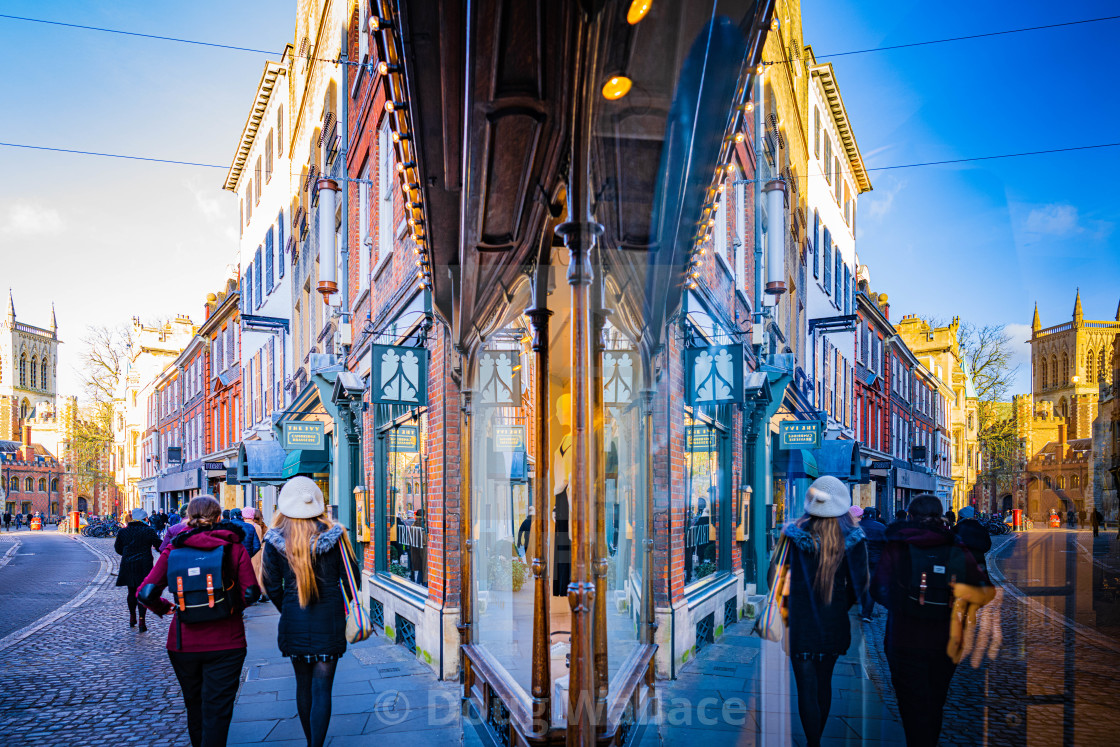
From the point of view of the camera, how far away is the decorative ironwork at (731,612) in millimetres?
9344

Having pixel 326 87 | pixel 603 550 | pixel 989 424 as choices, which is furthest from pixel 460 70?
pixel 326 87

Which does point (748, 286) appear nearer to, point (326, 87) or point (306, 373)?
point (326, 87)

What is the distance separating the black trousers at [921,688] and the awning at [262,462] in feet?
38.5

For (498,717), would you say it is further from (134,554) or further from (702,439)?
(134,554)

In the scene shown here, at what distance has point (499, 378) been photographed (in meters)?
7.09

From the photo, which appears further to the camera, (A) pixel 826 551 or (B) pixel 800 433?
(B) pixel 800 433

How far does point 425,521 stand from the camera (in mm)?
8453

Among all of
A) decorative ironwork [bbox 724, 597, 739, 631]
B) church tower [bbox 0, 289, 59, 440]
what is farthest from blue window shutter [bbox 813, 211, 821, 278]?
church tower [bbox 0, 289, 59, 440]

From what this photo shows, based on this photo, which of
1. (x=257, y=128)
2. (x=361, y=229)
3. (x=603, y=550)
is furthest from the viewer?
(x=257, y=128)

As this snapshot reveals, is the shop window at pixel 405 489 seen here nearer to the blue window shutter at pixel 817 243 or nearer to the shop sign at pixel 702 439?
the shop sign at pixel 702 439

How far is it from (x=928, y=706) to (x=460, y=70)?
431 cm

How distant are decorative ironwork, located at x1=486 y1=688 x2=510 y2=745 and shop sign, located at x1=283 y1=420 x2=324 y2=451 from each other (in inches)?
373

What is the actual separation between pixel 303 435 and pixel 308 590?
9891 millimetres

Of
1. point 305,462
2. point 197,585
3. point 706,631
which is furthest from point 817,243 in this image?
point 305,462
